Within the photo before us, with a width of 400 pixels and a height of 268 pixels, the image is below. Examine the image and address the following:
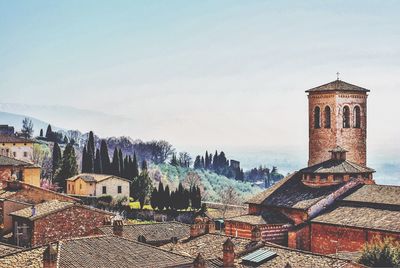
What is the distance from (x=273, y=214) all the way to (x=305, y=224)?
2752mm

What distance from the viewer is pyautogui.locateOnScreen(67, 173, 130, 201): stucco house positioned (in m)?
60.8

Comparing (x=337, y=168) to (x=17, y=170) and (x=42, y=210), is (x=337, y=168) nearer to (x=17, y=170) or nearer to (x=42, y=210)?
(x=42, y=210)

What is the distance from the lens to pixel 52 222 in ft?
101

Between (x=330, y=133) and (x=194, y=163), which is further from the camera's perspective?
(x=194, y=163)

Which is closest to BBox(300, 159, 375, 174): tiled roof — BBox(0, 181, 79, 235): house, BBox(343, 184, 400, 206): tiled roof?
BBox(343, 184, 400, 206): tiled roof

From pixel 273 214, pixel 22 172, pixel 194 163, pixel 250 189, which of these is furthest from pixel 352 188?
pixel 194 163

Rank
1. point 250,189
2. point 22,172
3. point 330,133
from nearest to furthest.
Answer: point 330,133, point 22,172, point 250,189

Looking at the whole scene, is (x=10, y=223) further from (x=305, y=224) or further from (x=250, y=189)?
(x=250, y=189)

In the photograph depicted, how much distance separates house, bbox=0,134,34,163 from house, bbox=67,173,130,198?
9136 millimetres

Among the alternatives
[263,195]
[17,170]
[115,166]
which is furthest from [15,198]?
[115,166]

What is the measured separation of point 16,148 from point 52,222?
137 ft

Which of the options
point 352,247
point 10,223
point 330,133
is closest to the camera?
point 352,247

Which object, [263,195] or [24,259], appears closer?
[24,259]

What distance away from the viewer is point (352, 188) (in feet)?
120
